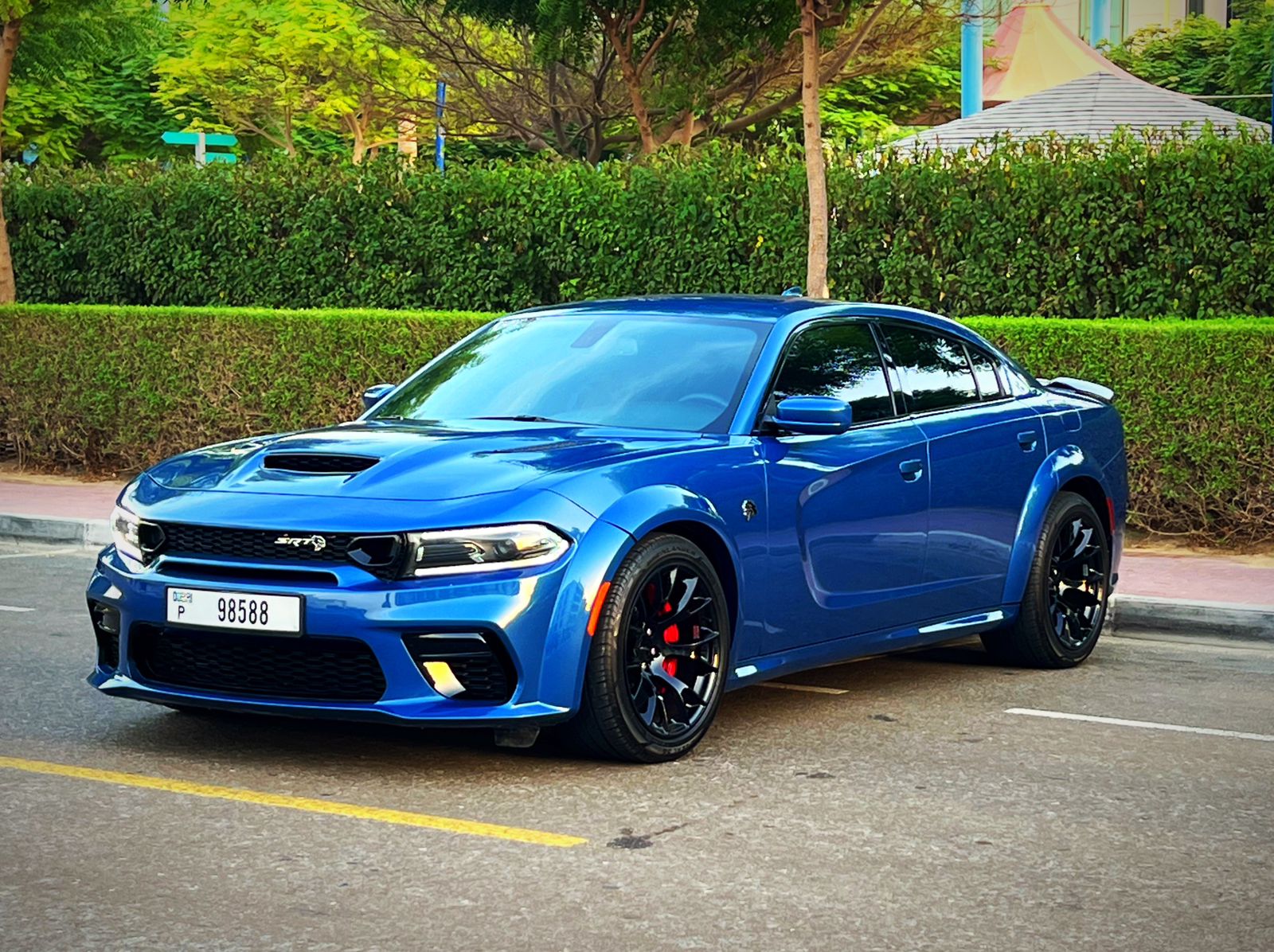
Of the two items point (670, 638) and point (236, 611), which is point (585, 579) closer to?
point (670, 638)

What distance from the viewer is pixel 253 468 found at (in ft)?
21.5

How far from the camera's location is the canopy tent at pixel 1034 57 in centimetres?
6412

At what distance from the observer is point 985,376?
857cm

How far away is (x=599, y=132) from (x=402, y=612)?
23594 mm

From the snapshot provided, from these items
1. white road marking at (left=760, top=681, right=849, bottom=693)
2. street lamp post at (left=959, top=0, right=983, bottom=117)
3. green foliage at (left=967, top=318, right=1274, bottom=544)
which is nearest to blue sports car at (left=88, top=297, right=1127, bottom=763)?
white road marking at (left=760, top=681, right=849, bottom=693)

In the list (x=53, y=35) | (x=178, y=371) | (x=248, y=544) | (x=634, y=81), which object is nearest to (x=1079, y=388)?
(x=248, y=544)

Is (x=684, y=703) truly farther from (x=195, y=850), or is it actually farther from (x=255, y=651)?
(x=195, y=850)

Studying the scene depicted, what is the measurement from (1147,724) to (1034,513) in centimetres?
123

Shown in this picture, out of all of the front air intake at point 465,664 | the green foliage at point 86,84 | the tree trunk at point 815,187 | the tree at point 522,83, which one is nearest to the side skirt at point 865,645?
the front air intake at point 465,664

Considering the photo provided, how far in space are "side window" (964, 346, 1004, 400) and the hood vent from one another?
305 centimetres

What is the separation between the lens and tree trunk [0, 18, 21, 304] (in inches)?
746

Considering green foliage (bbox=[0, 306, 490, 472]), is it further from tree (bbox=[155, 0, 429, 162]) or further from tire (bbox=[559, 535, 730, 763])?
tree (bbox=[155, 0, 429, 162])

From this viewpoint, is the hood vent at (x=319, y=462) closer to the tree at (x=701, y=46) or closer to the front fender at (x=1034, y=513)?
the front fender at (x=1034, y=513)

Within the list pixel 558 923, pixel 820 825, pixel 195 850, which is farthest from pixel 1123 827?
pixel 195 850
